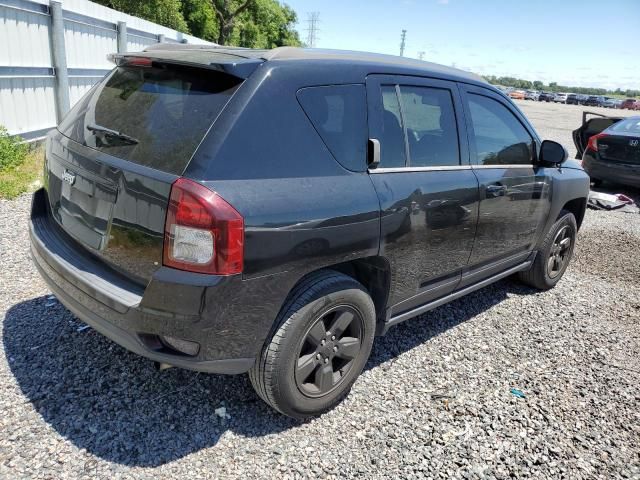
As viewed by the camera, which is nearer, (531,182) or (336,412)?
(336,412)

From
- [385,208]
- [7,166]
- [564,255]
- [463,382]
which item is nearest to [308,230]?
[385,208]

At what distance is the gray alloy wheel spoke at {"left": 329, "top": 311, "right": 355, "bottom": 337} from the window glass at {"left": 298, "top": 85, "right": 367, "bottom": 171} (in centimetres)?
79

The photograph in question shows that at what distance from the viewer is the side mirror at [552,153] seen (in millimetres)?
4094

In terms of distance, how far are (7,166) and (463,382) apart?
6130 mm

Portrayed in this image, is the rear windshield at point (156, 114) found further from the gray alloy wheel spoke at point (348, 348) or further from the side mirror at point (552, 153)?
the side mirror at point (552, 153)

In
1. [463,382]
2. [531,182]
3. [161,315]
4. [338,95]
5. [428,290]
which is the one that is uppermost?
[338,95]

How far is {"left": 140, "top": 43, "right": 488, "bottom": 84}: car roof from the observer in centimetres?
249

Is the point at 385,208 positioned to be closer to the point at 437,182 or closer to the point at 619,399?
the point at 437,182

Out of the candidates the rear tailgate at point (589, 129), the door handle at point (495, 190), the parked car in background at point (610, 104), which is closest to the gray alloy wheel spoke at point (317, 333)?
the door handle at point (495, 190)

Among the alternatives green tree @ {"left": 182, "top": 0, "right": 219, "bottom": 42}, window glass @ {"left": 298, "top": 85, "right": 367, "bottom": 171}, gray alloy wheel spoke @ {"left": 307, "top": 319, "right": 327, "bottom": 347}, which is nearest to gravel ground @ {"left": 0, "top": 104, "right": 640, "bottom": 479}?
gray alloy wheel spoke @ {"left": 307, "top": 319, "right": 327, "bottom": 347}

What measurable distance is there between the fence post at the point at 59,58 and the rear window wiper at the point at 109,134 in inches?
246

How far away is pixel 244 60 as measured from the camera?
95.4 inches

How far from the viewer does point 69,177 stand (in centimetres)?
265

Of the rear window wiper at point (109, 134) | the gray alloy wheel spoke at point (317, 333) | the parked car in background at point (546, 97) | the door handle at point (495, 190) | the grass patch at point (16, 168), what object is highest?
the rear window wiper at point (109, 134)
